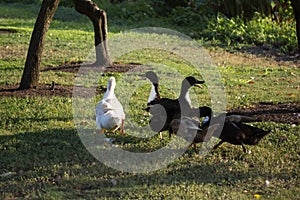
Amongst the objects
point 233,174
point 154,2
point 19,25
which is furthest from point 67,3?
point 233,174

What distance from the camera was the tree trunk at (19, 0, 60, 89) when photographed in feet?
27.5

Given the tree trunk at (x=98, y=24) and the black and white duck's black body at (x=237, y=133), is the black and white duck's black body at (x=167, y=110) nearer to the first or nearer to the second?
the black and white duck's black body at (x=237, y=133)

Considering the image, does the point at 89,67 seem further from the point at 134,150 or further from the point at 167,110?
the point at 134,150

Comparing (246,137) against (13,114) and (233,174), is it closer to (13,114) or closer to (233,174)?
(233,174)

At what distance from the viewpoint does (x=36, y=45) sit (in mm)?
8383

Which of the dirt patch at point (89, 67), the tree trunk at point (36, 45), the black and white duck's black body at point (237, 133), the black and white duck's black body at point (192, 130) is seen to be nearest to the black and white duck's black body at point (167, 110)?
the black and white duck's black body at point (192, 130)

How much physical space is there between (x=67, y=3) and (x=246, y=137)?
49.3ft

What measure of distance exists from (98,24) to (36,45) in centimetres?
186

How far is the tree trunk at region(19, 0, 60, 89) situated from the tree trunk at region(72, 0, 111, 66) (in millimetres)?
1437

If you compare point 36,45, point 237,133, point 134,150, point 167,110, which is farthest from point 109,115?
point 36,45

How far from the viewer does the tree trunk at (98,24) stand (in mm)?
9891

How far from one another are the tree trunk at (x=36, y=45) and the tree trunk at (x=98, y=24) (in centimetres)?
144

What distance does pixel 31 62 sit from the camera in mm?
8391

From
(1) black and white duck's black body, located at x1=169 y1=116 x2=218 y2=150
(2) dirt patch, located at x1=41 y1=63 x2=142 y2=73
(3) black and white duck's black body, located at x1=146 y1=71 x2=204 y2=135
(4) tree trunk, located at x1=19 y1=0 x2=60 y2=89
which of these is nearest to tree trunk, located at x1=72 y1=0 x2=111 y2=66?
(2) dirt patch, located at x1=41 y1=63 x2=142 y2=73
